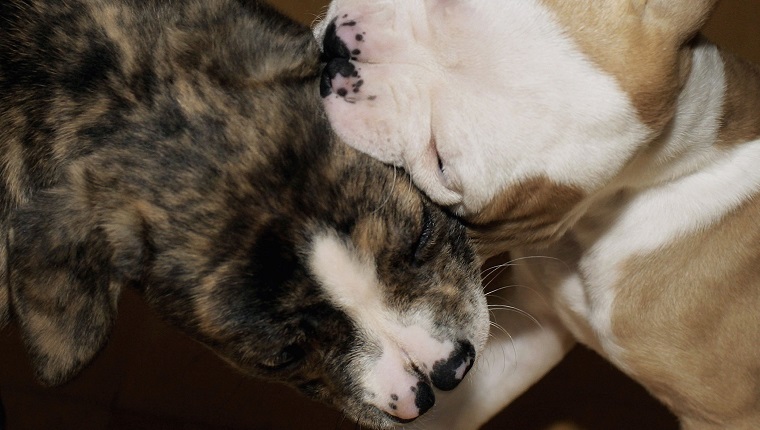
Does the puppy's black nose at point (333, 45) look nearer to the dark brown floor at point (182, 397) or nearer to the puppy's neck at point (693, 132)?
the puppy's neck at point (693, 132)

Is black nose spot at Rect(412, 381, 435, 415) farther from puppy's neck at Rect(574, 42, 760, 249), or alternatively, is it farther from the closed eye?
puppy's neck at Rect(574, 42, 760, 249)

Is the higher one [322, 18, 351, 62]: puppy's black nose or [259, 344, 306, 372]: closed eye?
[322, 18, 351, 62]: puppy's black nose

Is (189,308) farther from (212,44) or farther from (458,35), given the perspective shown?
(458,35)

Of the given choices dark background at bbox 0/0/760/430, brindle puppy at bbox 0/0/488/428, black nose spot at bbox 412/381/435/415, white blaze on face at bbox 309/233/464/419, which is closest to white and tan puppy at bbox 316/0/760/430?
brindle puppy at bbox 0/0/488/428

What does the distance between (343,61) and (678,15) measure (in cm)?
68

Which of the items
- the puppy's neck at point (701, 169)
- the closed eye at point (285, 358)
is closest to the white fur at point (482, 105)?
the puppy's neck at point (701, 169)

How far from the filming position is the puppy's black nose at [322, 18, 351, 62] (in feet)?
5.89

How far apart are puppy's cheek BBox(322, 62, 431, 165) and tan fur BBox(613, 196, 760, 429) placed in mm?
852

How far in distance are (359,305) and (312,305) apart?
9 centimetres

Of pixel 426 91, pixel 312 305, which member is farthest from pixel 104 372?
pixel 426 91

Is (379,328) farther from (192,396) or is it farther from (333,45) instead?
(192,396)

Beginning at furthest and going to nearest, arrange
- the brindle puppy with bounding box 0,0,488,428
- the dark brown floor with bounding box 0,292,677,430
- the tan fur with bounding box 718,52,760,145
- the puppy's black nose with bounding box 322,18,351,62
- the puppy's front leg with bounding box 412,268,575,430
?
the dark brown floor with bounding box 0,292,677,430 → the puppy's front leg with bounding box 412,268,575,430 → the tan fur with bounding box 718,52,760,145 → the puppy's black nose with bounding box 322,18,351,62 → the brindle puppy with bounding box 0,0,488,428

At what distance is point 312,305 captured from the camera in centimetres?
173

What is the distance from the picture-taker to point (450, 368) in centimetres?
186
